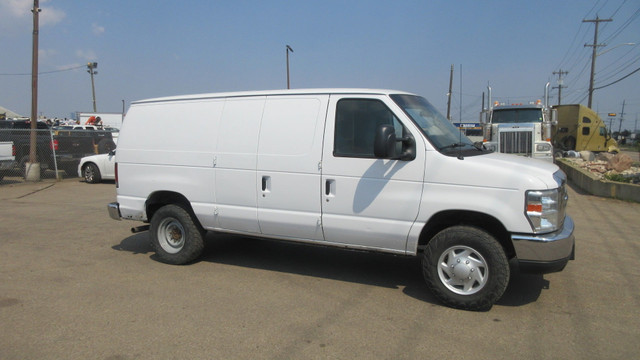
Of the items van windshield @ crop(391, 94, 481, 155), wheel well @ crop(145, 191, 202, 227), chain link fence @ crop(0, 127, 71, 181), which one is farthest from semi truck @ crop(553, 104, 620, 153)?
wheel well @ crop(145, 191, 202, 227)

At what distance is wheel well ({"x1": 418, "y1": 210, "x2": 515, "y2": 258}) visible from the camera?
472 centimetres

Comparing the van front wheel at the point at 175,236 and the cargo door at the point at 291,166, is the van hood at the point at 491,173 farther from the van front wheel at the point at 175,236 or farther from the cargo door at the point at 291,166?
the van front wheel at the point at 175,236

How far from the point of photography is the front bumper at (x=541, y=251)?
4410 mm

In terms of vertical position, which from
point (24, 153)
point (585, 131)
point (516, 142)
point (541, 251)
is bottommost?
point (541, 251)

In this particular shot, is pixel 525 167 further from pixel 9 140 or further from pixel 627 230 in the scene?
pixel 9 140

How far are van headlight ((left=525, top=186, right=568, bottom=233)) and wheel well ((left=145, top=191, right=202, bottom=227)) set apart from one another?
4.00 metres

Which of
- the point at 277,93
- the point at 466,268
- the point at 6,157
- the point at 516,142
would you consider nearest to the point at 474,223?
the point at 466,268

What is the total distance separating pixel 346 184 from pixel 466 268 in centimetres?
148

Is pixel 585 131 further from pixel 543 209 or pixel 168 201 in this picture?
pixel 168 201

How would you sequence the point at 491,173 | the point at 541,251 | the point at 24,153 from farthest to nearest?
the point at 24,153 < the point at 491,173 < the point at 541,251

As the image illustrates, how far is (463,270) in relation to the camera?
4684 millimetres

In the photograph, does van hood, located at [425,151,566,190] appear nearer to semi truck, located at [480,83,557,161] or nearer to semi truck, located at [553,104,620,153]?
semi truck, located at [480,83,557,161]

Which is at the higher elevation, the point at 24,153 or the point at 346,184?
the point at 24,153

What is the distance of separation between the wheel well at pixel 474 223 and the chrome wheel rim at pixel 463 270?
0.31m
